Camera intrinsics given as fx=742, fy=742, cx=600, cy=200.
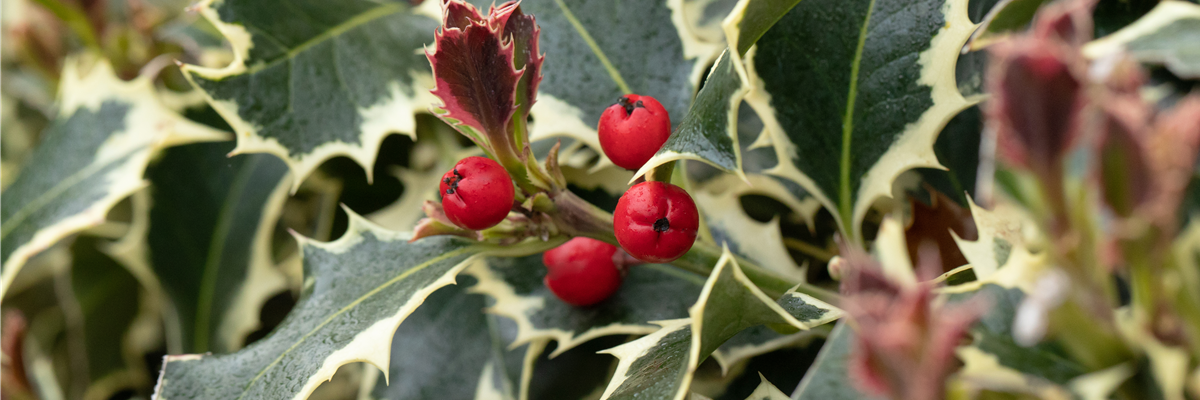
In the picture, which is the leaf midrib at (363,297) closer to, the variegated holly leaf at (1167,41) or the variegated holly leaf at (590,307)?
the variegated holly leaf at (590,307)

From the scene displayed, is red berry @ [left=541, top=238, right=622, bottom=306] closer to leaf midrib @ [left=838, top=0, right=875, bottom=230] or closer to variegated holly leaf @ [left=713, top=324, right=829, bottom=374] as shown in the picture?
variegated holly leaf @ [left=713, top=324, right=829, bottom=374]

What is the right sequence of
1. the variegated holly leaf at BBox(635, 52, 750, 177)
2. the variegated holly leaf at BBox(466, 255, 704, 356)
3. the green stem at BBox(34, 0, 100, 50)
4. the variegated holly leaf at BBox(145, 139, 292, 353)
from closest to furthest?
the variegated holly leaf at BBox(635, 52, 750, 177)
the variegated holly leaf at BBox(466, 255, 704, 356)
the variegated holly leaf at BBox(145, 139, 292, 353)
the green stem at BBox(34, 0, 100, 50)

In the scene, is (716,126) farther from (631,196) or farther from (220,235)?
(220,235)

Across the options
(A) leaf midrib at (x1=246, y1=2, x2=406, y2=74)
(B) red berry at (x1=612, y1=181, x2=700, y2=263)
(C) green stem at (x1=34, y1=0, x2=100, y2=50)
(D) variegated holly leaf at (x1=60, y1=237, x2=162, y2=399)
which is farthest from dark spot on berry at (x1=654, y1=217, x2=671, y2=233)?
(C) green stem at (x1=34, y1=0, x2=100, y2=50)

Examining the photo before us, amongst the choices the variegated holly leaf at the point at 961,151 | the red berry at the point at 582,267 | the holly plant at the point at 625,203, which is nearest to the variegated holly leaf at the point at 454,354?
the holly plant at the point at 625,203

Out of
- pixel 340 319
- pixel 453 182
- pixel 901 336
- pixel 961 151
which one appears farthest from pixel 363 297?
pixel 961 151

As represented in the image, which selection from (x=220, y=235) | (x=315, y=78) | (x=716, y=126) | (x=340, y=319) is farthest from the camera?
(x=220, y=235)
